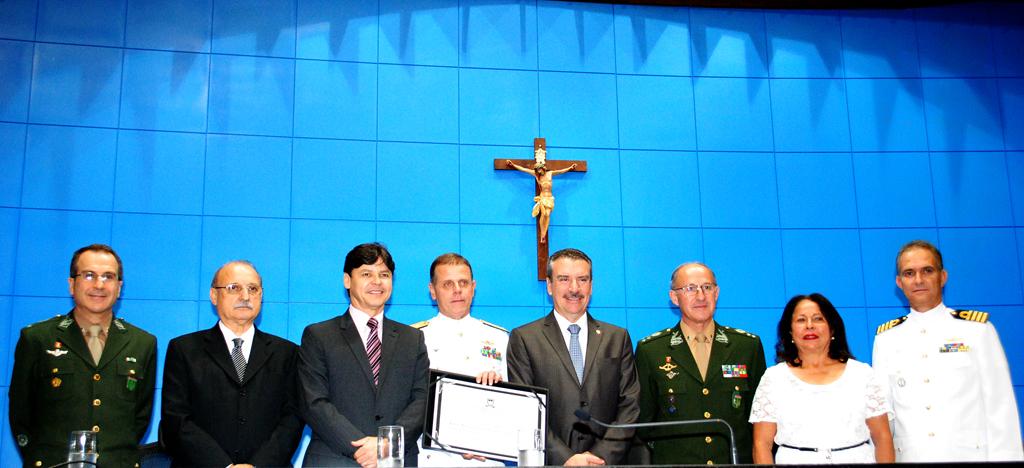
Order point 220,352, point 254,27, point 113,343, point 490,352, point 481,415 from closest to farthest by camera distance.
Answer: point 481,415 < point 220,352 < point 113,343 < point 490,352 < point 254,27

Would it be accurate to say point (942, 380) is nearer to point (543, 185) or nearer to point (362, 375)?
point (362, 375)

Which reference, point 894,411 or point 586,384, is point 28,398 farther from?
point 894,411

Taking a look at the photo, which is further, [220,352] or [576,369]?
[576,369]

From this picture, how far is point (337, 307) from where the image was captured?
5.84 metres

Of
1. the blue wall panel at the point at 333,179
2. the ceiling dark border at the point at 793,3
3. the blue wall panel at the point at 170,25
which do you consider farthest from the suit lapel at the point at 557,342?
the blue wall panel at the point at 170,25

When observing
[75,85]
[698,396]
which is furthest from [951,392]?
[75,85]

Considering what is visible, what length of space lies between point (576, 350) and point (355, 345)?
0.99 metres

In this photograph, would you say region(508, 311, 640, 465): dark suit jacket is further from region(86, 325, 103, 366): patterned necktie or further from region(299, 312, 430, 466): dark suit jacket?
region(86, 325, 103, 366): patterned necktie

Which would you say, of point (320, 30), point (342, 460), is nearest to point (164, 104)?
point (320, 30)

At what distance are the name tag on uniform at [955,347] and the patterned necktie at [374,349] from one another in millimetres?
2514

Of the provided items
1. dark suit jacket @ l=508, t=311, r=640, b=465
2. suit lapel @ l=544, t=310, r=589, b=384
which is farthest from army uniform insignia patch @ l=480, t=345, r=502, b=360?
suit lapel @ l=544, t=310, r=589, b=384

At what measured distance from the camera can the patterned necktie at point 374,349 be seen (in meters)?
3.67

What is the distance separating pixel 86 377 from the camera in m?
3.67

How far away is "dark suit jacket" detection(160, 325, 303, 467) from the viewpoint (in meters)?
3.50
